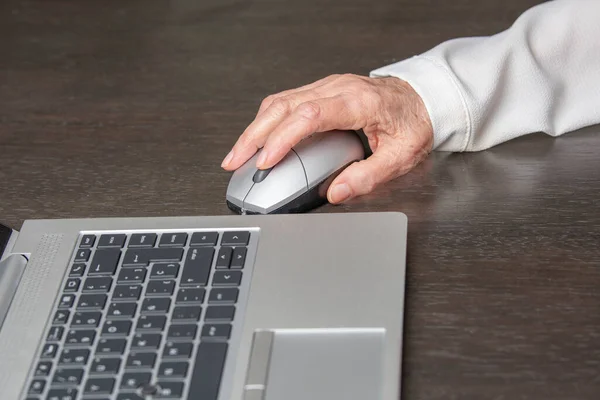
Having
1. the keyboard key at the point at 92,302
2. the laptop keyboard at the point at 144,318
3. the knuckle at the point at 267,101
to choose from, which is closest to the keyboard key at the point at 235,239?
the laptop keyboard at the point at 144,318

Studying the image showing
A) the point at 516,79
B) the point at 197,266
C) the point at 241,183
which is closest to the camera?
the point at 197,266

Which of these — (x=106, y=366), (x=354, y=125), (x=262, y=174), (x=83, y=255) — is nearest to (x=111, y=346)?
(x=106, y=366)

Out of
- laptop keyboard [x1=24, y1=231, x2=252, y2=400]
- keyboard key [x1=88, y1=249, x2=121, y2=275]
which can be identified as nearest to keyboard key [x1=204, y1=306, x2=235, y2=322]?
laptop keyboard [x1=24, y1=231, x2=252, y2=400]

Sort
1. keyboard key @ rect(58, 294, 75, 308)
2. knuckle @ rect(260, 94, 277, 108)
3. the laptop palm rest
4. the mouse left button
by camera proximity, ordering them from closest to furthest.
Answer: the laptop palm rest
keyboard key @ rect(58, 294, 75, 308)
the mouse left button
knuckle @ rect(260, 94, 277, 108)

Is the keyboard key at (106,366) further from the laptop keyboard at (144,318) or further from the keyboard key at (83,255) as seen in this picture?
the keyboard key at (83,255)

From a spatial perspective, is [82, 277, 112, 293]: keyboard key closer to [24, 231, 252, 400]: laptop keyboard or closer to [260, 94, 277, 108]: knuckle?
[24, 231, 252, 400]: laptop keyboard

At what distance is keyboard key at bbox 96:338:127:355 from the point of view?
0.65 m

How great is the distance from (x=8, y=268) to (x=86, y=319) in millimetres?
107

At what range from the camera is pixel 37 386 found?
632mm

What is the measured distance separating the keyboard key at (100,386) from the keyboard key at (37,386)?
33mm

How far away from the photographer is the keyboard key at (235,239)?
733mm

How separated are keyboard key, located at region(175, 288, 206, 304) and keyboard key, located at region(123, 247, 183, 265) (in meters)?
0.04

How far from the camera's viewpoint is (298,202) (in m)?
0.79

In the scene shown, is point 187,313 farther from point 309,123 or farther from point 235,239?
point 309,123
